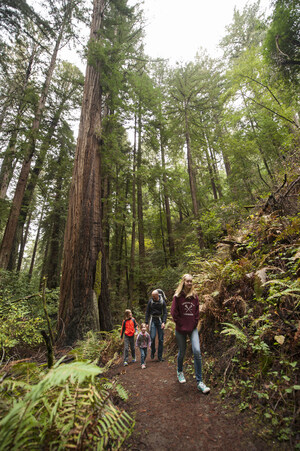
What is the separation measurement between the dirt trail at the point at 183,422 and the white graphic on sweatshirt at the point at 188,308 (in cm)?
110

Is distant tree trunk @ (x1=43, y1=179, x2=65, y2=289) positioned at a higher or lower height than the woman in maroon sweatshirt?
higher

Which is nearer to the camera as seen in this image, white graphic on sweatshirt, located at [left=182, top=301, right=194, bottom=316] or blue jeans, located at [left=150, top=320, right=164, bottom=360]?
white graphic on sweatshirt, located at [left=182, top=301, right=194, bottom=316]

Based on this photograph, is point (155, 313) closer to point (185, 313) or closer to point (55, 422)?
point (185, 313)

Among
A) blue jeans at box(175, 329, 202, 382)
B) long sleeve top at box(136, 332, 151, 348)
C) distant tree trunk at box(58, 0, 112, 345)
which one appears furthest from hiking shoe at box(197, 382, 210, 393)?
distant tree trunk at box(58, 0, 112, 345)

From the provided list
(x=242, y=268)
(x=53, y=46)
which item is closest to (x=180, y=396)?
(x=242, y=268)

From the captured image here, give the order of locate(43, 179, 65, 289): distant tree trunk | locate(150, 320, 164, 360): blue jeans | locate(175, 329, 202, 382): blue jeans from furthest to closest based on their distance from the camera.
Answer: locate(43, 179, 65, 289): distant tree trunk
locate(150, 320, 164, 360): blue jeans
locate(175, 329, 202, 382): blue jeans

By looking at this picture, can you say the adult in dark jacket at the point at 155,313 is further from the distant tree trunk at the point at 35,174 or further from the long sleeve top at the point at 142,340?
the distant tree trunk at the point at 35,174

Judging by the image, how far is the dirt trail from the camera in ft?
6.39

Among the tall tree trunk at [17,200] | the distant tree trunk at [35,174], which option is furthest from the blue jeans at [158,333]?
the distant tree trunk at [35,174]

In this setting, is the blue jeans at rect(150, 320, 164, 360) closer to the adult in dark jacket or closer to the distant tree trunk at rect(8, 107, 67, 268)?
the adult in dark jacket

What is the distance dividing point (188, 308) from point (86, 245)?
3780mm

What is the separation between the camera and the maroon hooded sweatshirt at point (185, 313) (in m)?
3.22

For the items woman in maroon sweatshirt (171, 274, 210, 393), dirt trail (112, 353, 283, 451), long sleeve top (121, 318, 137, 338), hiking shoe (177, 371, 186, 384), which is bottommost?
dirt trail (112, 353, 283, 451)

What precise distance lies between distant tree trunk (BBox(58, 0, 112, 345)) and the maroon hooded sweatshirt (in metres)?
3.04
